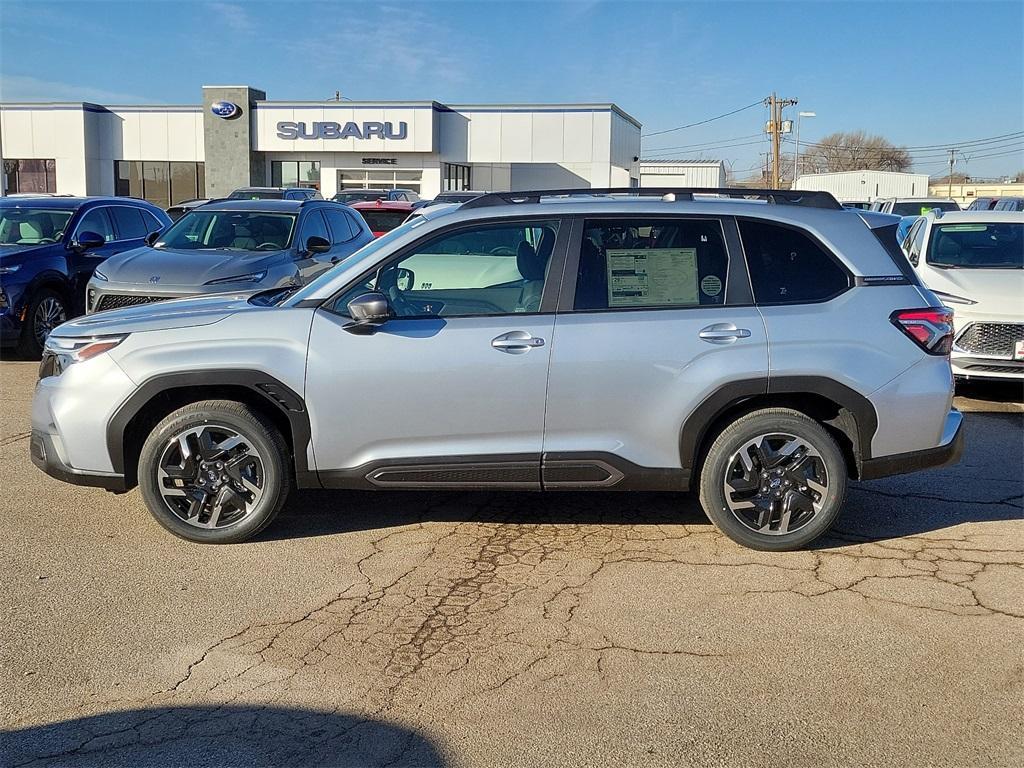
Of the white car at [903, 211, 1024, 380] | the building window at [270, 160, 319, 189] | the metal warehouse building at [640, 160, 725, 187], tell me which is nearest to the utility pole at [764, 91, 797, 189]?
the metal warehouse building at [640, 160, 725, 187]

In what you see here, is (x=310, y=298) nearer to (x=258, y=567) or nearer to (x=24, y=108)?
(x=258, y=567)

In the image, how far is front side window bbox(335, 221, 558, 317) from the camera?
17.1ft

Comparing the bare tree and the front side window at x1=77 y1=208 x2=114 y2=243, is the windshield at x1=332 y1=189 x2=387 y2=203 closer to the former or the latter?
the front side window at x1=77 y1=208 x2=114 y2=243

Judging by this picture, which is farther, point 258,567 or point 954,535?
point 954,535

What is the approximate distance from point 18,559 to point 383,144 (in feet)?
137

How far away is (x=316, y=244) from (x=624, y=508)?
603 centimetres

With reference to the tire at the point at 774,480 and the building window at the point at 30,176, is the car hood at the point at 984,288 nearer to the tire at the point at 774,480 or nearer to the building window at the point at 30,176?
the tire at the point at 774,480

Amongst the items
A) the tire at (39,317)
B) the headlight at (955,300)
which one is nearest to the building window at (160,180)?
the tire at (39,317)

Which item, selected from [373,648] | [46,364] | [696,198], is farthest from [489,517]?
[46,364]

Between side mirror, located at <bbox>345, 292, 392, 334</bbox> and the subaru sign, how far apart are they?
134ft

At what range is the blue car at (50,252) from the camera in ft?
35.2

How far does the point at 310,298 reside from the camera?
522 cm

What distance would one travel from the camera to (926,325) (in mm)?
5176

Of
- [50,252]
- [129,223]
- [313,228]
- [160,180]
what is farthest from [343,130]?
[313,228]
